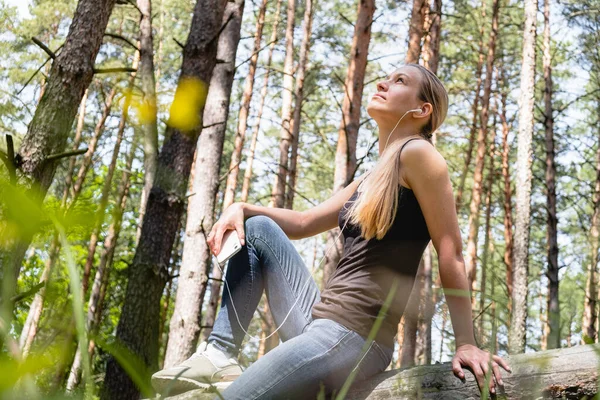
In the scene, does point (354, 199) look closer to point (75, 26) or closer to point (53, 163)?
point (53, 163)

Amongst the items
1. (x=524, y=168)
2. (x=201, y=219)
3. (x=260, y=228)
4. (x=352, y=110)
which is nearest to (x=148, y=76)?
(x=201, y=219)

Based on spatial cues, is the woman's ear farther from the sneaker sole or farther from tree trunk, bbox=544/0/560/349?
tree trunk, bbox=544/0/560/349

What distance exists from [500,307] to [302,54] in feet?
45.1

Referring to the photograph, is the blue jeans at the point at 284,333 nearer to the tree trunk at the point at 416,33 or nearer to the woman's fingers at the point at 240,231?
the woman's fingers at the point at 240,231

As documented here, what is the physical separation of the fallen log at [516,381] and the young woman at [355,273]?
47 mm

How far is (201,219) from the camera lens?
225 inches

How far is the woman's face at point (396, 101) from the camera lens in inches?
95.0

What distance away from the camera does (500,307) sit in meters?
0.57

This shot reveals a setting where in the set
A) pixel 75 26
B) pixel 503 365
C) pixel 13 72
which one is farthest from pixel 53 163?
pixel 13 72

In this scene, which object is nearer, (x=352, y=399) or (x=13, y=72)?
(x=352, y=399)

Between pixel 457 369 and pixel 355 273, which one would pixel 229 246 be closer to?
pixel 355 273

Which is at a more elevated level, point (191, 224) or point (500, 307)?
point (191, 224)

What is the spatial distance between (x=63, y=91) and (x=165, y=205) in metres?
1.37

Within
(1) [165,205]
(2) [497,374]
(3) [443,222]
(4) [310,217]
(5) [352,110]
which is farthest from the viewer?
(5) [352,110]
